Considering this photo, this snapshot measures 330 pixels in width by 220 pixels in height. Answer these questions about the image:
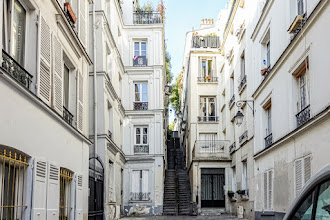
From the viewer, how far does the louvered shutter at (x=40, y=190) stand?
338 inches

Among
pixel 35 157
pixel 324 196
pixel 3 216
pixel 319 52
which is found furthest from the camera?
pixel 319 52

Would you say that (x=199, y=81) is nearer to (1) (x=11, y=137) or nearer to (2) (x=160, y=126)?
(2) (x=160, y=126)

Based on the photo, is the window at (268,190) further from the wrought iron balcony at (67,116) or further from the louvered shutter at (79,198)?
the wrought iron balcony at (67,116)

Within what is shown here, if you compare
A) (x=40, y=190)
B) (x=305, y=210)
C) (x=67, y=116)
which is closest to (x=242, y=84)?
(x=67, y=116)

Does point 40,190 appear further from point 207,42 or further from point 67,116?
point 207,42

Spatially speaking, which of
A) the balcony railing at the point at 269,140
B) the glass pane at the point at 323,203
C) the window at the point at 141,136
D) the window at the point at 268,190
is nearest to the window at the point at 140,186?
the window at the point at 141,136

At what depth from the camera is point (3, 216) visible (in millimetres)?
7281

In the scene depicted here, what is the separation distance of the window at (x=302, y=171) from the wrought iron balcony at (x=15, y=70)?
22.3ft

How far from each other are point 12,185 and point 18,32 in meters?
2.83

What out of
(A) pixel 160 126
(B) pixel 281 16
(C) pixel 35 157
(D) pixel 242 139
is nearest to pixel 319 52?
(B) pixel 281 16

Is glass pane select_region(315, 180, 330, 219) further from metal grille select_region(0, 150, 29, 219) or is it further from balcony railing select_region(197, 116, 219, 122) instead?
balcony railing select_region(197, 116, 219, 122)

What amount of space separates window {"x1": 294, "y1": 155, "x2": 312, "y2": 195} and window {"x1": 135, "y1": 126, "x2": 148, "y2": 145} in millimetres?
16759

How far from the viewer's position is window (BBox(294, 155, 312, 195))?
11578mm

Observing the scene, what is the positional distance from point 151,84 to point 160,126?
8.47ft
